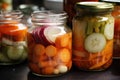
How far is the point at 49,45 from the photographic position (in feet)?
1.80

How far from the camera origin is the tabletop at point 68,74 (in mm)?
576

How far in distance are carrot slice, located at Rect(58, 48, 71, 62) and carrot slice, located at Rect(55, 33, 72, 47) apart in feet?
0.04

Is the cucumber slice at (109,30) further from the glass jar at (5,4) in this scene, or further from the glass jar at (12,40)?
the glass jar at (5,4)

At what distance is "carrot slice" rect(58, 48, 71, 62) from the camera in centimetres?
56

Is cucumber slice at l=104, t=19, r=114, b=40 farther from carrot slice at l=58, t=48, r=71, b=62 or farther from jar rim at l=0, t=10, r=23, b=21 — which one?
jar rim at l=0, t=10, r=23, b=21

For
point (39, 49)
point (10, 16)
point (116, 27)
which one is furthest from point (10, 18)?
point (116, 27)

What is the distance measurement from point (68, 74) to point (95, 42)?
87mm

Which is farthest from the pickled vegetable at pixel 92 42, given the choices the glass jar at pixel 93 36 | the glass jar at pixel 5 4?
the glass jar at pixel 5 4

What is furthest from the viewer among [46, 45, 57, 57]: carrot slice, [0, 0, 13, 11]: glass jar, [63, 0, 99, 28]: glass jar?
[0, 0, 13, 11]: glass jar

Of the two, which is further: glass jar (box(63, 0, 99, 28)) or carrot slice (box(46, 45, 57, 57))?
glass jar (box(63, 0, 99, 28))

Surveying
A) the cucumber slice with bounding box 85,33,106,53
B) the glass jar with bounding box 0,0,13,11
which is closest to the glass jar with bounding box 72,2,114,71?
the cucumber slice with bounding box 85,33,106,53

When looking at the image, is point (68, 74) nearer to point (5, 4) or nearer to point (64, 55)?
point (64, 55)

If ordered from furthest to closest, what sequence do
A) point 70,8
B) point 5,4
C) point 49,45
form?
1. point 5,4
2. point 70,8
3. point 49,45

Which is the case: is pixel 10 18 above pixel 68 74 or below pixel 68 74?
above
